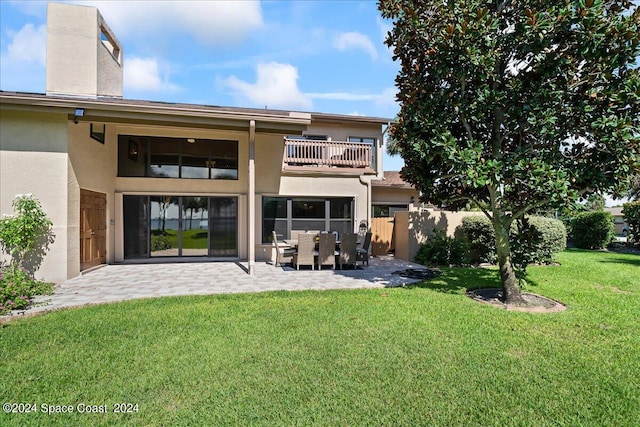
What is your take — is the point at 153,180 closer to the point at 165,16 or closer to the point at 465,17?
the point at 165,16

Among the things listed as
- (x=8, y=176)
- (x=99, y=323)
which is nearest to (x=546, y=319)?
(x=99, y=323)

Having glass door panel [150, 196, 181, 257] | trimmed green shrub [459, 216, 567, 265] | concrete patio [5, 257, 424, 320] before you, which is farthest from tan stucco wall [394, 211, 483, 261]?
glass door panel [150, 196, 181, 257]

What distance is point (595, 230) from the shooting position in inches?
→ 631

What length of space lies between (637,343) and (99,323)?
7.51 metres

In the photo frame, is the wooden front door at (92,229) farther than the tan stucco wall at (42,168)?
Yes

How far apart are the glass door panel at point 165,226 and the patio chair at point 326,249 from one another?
5.24m

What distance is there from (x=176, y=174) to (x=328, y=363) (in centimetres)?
955

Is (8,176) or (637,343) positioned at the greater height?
(8,176)

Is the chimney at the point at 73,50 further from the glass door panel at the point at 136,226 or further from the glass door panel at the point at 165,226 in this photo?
the glass door panel at the point at 165,226

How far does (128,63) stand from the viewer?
1341 centimetres

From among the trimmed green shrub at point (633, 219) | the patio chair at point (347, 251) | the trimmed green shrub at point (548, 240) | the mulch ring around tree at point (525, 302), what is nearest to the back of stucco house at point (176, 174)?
the patio chair at point (347, 251)

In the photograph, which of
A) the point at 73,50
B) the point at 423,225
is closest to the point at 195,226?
the point at 73,50

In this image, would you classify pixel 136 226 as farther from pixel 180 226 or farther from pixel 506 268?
pixel 506 268

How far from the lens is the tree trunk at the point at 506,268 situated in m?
→ 6.20
